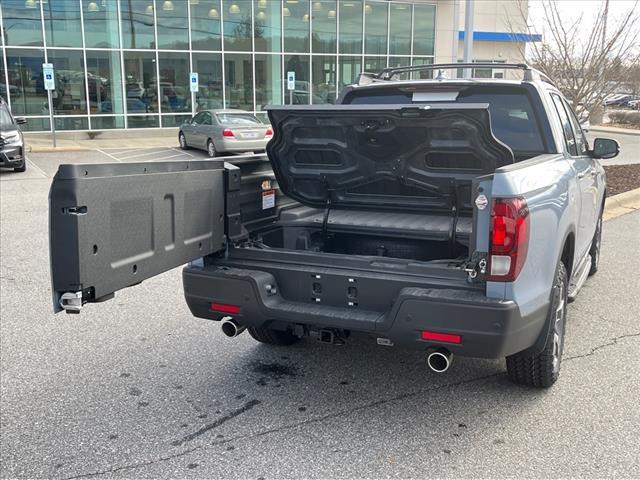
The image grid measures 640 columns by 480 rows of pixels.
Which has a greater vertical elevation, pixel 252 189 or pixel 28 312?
pixel 252 189

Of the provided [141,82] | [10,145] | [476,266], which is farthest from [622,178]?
[141,82]

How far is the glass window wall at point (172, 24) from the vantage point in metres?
26.5

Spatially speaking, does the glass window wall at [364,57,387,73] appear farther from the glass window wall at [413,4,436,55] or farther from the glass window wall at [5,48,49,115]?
the glass window wall at [5,48,49,115]

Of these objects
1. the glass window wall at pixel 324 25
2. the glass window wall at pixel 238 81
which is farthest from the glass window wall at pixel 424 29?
the glass window wall at pixel 238 81

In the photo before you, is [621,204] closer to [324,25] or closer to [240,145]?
[240,145]

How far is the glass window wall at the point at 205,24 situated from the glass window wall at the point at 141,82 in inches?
78.5

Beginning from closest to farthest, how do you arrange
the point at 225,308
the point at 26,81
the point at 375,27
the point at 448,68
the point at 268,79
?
the point at 225,308, the point at 448,68, the point at 26,81, the point at 268,79, the point at 375,27

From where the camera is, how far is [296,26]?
29203 mm

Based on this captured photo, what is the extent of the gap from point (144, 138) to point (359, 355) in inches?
914

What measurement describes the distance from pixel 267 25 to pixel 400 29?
7.01m

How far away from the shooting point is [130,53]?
26.1m

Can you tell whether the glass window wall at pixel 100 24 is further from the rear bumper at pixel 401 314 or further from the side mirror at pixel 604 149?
the rear bumper at pixel 401 314

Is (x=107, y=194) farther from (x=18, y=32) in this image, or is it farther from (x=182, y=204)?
(x=18, y=32)

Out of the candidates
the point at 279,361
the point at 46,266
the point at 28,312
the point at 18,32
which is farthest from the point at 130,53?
the point at 279,361
